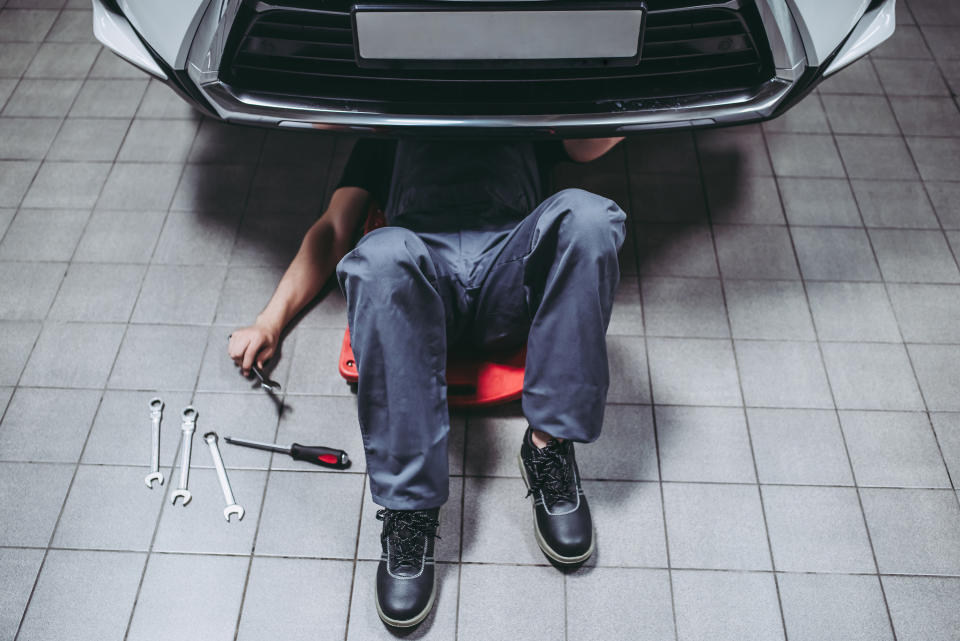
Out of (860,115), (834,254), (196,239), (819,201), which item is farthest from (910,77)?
(196,239)

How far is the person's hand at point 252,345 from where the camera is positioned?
1401 mm

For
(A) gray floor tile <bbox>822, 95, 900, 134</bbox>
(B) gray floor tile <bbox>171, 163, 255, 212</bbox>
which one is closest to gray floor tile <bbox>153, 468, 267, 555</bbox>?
(B) gray floor tile <bbox>171, 163, 255, 212</bbox>

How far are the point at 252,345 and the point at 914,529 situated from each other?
1267 mm

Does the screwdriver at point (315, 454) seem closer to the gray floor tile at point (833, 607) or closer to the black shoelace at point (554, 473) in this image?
the black shoelace at point (554, 473)

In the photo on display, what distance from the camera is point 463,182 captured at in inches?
50.2

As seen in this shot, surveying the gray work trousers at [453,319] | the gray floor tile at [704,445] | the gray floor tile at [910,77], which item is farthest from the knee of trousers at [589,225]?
the gray floor tile at [910,77]

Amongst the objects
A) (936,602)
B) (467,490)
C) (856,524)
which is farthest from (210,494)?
(936,602)

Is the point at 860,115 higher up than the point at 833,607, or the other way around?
the point at 860,115

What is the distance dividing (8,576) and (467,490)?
80 cm

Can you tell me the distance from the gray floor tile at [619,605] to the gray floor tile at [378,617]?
7.7 inches

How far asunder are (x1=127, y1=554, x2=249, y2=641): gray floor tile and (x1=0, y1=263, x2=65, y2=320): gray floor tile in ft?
2.18

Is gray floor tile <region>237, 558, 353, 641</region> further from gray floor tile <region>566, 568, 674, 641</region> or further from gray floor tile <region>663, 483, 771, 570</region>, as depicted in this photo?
gray floor tile <region>663, 483, 771, 570</region>

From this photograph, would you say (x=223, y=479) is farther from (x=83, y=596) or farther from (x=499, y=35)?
(x=499, y=35)

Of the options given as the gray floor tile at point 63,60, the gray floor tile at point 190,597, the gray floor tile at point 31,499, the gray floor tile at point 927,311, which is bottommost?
the gray floor tile at point 190,597
